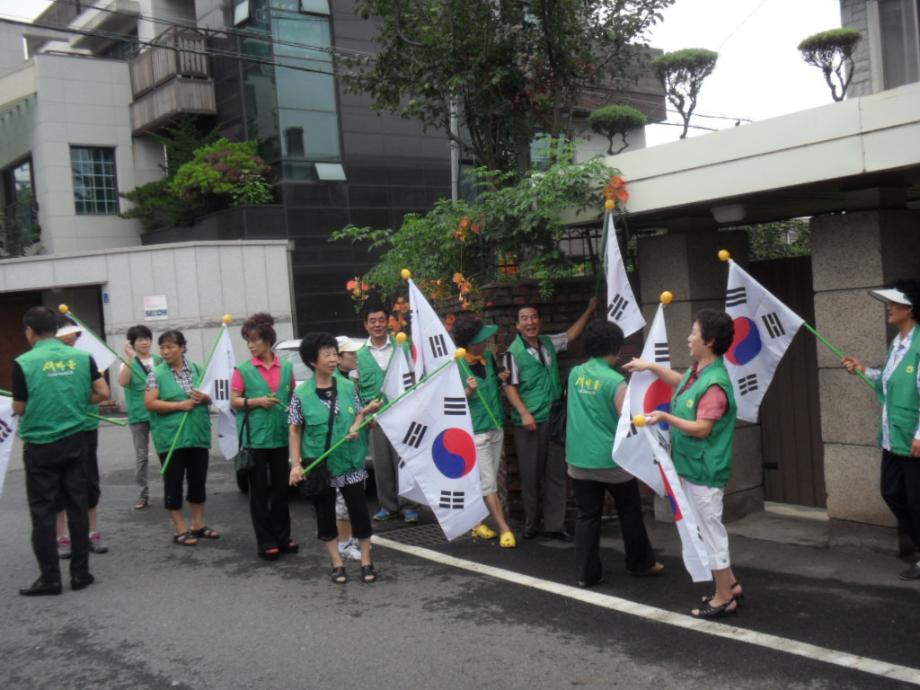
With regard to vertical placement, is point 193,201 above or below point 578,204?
above

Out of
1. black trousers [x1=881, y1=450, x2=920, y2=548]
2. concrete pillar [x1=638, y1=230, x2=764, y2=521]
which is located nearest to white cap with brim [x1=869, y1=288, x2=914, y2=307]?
black trousers [x1=881, y1=450, x2=920, y2=548]

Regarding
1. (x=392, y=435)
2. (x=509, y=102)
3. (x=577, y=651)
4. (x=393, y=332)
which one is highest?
(x=509, y=102)

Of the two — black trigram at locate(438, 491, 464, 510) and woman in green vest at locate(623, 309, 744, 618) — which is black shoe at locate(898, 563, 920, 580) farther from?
black trigram at locate(438, 491, 464, 510)

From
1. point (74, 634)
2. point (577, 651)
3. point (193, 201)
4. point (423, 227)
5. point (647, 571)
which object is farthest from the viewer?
point (193, 201)

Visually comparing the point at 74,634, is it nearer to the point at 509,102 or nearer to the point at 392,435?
the point at 392,435

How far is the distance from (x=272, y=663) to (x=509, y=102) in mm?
6369

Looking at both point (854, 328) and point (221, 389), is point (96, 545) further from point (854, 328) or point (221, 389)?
point (854, 328)

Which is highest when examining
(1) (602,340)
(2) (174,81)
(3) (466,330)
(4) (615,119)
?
(2) (174,81)

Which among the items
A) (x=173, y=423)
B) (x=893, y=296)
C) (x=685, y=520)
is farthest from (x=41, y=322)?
(x=893, y=296)

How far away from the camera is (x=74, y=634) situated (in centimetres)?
544

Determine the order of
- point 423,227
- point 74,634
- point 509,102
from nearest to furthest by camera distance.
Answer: point 74,634, point 423,227, point 509,102

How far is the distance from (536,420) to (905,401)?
2755 mm

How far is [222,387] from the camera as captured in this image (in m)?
7.75

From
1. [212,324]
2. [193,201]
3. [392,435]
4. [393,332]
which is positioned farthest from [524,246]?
[193,201]
